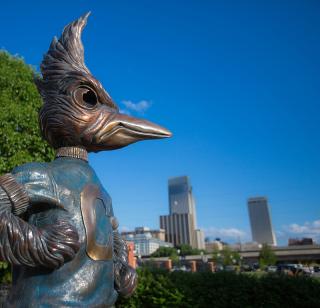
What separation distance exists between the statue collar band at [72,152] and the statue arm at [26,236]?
20.9 inches

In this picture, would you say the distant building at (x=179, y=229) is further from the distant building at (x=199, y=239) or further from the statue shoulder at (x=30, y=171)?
the statue shoulder at (x=30, y=171)

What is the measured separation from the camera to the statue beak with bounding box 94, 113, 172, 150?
2.31m

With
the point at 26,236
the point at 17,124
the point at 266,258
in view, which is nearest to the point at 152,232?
the point at 266,258

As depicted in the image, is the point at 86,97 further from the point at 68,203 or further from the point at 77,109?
the point at 68,203

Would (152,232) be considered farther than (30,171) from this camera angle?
Yes

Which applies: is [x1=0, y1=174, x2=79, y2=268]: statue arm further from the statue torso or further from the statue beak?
the statue beak

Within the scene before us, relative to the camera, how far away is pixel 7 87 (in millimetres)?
10195

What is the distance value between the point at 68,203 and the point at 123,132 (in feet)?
2.09

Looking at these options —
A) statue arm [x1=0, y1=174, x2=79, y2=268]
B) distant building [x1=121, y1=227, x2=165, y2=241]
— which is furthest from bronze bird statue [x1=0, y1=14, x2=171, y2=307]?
distant building [x1=121, y1=227, x2=165, y2=241]

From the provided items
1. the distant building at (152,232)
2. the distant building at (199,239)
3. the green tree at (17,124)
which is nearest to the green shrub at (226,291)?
the green tree at (17,124)

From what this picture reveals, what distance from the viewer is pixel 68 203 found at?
2004 mm

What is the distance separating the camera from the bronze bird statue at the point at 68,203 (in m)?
1.77

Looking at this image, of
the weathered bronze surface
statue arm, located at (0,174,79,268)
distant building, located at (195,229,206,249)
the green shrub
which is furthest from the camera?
distant building, located at (195,229,206,249)

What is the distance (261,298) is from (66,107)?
7406mm
